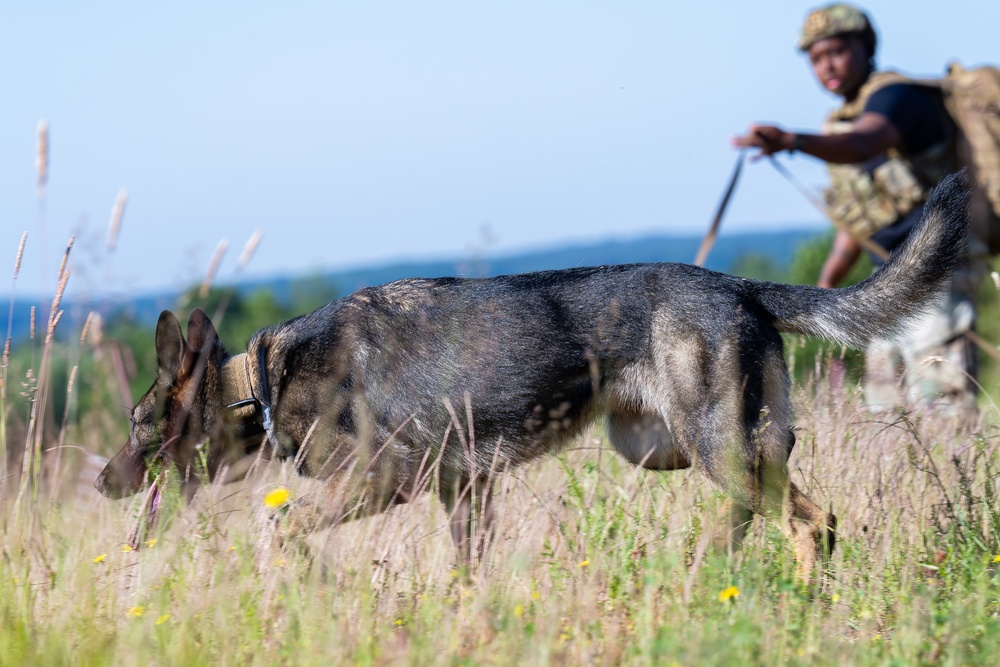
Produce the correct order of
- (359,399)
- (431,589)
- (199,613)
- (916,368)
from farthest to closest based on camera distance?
(916,368), (359,399), (431,589), (199,613)

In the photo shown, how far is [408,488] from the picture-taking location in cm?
491

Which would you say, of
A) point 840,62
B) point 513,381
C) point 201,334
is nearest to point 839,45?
point 840,62

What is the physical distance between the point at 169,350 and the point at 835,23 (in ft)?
14.9

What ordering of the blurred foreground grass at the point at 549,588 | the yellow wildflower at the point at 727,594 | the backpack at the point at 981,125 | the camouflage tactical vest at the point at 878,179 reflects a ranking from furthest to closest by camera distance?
1. the camouflage tactical vest at the point at 878,179
2. the backpack at the point at 981,125
3. the yellow wildflower at the point at 727,594
4. the blurred foreground grass at the point at 549,588

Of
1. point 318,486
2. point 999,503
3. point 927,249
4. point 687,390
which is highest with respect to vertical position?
point 927,249

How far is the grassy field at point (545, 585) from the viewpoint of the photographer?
3.09 metres

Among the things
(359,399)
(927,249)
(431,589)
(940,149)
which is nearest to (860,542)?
(927,249)

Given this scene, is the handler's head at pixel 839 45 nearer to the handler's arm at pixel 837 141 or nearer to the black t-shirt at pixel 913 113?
the black t-shirt at pixel 913 113

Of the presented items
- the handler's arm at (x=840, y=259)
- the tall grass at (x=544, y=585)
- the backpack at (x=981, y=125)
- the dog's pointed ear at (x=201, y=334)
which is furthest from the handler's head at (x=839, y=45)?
the dog's pointed ear at (x=201, y=334)

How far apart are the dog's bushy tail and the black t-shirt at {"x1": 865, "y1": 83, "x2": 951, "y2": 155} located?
83.6 inches

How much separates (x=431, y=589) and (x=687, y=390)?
1.36m

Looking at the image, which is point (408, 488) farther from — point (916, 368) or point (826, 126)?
point (826, 126)

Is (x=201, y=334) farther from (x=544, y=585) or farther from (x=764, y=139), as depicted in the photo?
(x=764, y=139)

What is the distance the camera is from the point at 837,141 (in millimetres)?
6129
